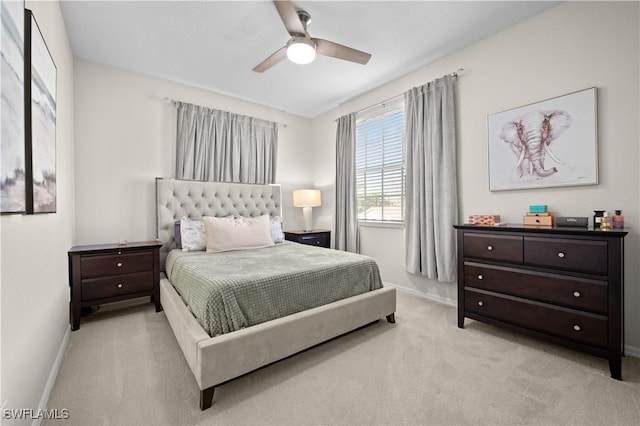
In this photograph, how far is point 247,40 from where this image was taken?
2.80 meters

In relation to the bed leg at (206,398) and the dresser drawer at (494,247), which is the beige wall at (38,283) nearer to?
the bed leg at (206,398)

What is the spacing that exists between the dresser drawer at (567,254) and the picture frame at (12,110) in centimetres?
300

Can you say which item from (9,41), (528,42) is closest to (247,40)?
(9,41)

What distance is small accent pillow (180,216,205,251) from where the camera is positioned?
316 centimetres

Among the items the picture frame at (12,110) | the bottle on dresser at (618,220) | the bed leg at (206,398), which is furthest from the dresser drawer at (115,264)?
the bottle on dresser at (618,220)

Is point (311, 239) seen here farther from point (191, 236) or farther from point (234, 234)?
point (191, 236)

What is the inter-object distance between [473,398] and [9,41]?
2781 millimetres

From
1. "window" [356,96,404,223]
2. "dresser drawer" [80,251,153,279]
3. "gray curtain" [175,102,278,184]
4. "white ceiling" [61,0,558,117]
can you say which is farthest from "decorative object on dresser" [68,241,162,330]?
"window" [356,96,404,223]

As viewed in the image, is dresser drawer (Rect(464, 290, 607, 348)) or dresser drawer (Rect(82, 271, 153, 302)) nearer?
dresser drawer (Rect(464, 290, 607, 348))

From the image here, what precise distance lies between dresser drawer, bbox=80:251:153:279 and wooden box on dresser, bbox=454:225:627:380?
10.3ft

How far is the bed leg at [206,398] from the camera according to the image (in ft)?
5.04

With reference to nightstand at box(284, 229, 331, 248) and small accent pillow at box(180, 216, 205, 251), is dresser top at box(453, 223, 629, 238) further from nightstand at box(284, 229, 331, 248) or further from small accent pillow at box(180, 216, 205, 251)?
small accent pillow at box(180, 216, 205, 251)

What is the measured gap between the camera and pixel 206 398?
5.08 ft

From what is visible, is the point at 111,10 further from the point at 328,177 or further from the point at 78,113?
the point at 328,177
